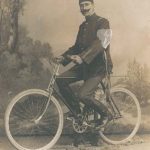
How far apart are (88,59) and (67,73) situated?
0.20 m

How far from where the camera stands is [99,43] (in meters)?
3.68

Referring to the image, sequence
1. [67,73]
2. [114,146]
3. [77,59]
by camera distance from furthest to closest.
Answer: [114,146] → [67,73] → [77,59]

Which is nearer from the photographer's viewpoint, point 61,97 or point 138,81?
point 61,97

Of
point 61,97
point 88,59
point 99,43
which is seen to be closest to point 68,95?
point 61,97

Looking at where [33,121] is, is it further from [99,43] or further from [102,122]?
[99,43]

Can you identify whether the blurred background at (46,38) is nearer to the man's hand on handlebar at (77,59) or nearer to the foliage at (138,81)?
the foliage at (138,81)

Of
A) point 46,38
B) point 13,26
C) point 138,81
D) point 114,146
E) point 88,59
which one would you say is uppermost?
point 13,26

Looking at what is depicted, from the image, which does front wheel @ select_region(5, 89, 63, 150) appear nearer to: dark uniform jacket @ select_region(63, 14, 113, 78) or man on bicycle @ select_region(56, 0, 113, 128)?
man on bicycle @ select_region(56, 0, 113, 128)

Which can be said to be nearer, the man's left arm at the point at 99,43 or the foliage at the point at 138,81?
the man's left arm at the point at 99,43

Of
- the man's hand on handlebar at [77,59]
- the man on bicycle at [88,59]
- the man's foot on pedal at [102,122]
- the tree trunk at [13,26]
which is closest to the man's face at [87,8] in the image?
the man on bicycle at [88,59]

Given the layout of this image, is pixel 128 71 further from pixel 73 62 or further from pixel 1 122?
pixel 1 122

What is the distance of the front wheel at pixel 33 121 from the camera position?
3.62m

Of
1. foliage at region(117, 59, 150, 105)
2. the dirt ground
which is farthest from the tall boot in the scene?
foliage at region(117, 59, 150, 105)

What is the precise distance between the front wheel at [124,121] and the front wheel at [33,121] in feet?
1.27
